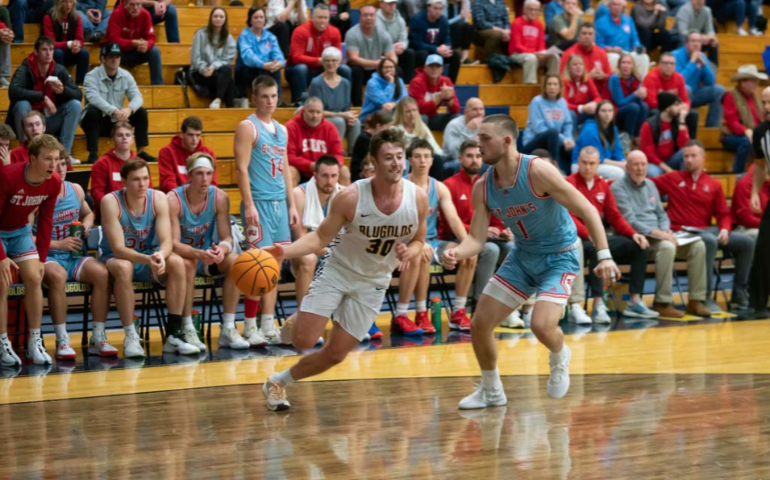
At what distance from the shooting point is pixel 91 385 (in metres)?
6.88

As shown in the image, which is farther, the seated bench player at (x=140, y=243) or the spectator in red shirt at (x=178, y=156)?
the spectator in red shirt at (x=178, y=156)

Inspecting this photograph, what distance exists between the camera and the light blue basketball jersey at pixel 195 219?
8.30 m

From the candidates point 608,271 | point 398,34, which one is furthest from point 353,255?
point 398,34

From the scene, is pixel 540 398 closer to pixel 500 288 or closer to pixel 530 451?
pixel 500 288

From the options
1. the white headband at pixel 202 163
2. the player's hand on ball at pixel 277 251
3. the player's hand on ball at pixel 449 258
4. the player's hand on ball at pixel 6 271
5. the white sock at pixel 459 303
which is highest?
the player's hand on ball at pixel 449 258

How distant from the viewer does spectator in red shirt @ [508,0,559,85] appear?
13094mm

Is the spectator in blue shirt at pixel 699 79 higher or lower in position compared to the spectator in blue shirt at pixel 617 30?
lower

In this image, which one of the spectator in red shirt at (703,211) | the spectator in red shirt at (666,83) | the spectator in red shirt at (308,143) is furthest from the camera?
the spectator in red shirt at (666,83)

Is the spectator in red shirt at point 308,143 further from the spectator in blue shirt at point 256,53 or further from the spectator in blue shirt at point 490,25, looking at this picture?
the spectator in blue shirt at point 490,25

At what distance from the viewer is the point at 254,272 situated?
600 centimetres

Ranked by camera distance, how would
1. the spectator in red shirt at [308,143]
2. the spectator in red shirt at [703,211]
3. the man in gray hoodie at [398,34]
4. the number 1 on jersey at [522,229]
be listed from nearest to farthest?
the number 1 on jersey at [522,229], the spectator in red shirt at [308,143], the spectator in red shirt at [703,211], the man in gray hoodie at [398,34]

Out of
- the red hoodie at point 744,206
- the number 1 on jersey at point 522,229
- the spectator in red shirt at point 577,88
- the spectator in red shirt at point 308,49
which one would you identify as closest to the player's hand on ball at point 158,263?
the number 1 on jersey at point 522,229

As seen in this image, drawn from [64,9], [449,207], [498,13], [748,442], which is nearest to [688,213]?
[449,207]

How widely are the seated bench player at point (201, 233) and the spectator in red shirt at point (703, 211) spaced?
449 centimetres
